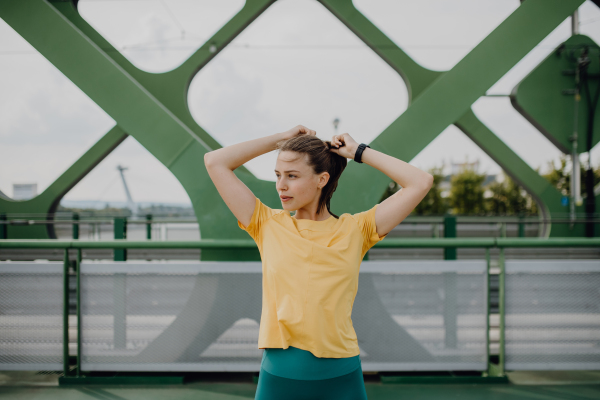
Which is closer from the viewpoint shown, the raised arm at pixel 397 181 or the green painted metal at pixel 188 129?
the raised arm at pixel 397 181

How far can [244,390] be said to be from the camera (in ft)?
8.57

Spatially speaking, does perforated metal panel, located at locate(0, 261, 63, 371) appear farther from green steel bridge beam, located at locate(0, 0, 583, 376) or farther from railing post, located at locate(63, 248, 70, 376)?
green steel bridge beam, located at locate(0, 0, 583, 376)

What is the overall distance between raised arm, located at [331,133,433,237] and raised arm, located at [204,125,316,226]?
209mm

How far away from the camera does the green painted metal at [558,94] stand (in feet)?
30.0

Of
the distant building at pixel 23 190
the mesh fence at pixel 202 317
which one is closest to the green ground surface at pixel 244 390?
the mesh fence at pixel 202 317

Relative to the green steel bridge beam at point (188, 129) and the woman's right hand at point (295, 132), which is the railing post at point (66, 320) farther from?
the woman's right hand at point (295, 132)

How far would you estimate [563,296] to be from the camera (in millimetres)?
2725

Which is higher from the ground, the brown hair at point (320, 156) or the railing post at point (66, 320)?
the brown hair at point (320, 156)

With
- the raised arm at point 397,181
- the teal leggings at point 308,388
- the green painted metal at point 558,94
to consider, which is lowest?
the teal leggings at point 308,388

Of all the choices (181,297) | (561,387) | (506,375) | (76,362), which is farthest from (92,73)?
(561,387)

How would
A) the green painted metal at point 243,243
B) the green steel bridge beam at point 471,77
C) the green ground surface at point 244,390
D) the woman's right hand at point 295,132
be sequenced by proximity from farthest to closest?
the green steel bridge beam at point 471,77 → the green painted metal at point 243,243 → the green ground surface at point 244,390 → the woman's right hand at point 295,132

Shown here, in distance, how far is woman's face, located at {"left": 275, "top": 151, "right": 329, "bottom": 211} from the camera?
1176 mm

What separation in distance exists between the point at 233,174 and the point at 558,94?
10746 mm

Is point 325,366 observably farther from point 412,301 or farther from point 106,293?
point 106,293
